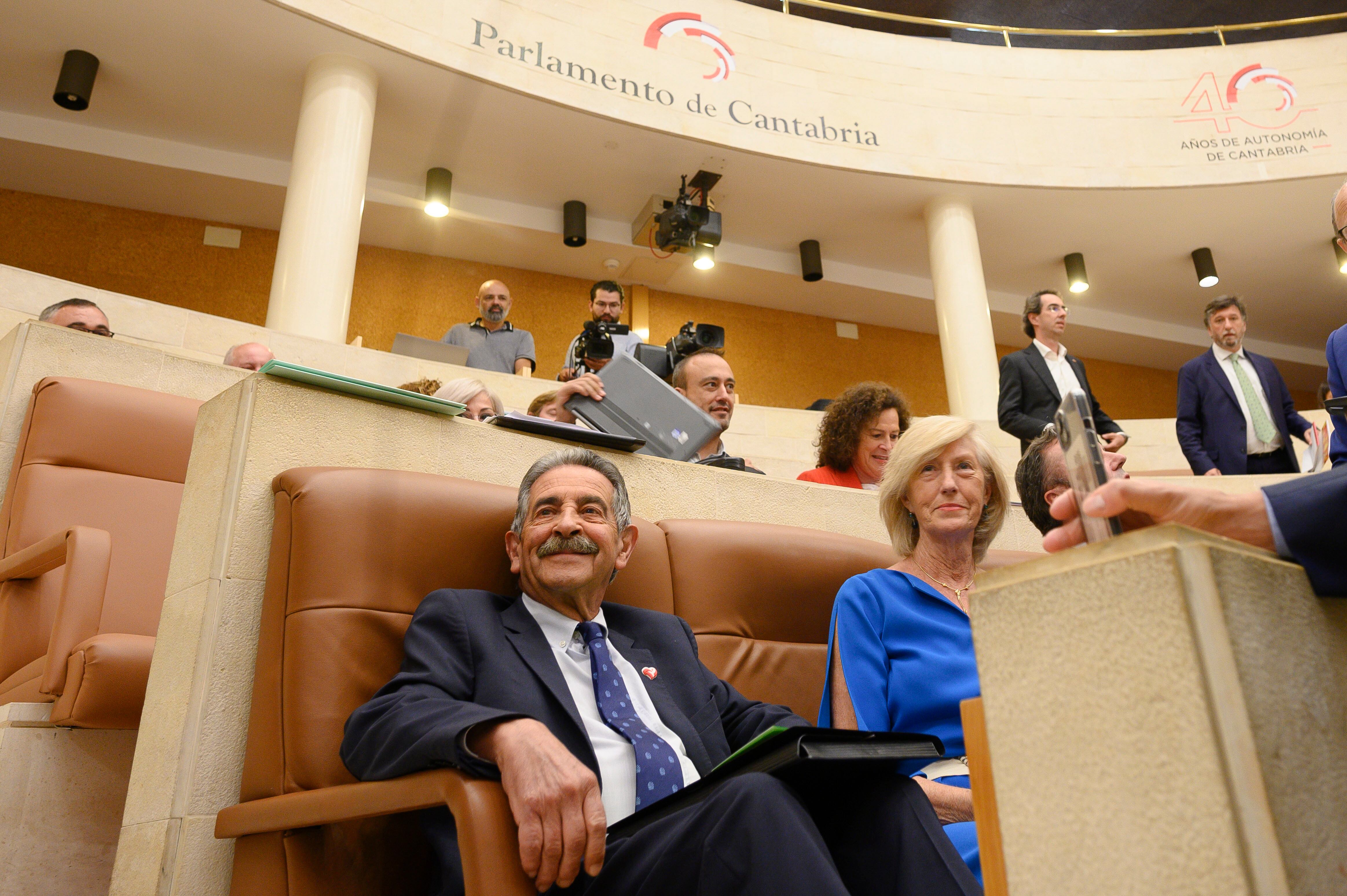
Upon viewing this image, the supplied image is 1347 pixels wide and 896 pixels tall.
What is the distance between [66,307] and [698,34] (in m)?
4.38

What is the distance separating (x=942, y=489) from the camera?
→ 1785 millimetres

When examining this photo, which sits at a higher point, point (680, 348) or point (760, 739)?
point (680, 348)

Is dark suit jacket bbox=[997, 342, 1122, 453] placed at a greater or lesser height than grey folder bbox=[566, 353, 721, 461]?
greater

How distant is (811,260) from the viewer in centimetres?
730

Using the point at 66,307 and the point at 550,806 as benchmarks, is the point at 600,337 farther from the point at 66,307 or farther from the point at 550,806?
the point at 550,806

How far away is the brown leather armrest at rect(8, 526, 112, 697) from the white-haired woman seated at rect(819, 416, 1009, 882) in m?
1.22

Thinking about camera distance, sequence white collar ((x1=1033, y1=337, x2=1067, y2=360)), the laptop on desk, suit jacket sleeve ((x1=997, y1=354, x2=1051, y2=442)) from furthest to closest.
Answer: the laptop on desk
white collar ((x1=1033, y1=337, x2=1067, y2=360))
suit jacket sleeve ((x1=997, y1=354, x2=1051, y2=442))

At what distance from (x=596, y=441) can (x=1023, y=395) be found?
98.6 inches

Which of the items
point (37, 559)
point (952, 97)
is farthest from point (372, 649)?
point (952, 97)

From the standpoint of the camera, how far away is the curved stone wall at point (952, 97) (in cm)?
593

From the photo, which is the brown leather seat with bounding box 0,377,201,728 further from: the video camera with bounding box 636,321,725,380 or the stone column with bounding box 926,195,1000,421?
the stone column with bounding box 926,195,1000,421

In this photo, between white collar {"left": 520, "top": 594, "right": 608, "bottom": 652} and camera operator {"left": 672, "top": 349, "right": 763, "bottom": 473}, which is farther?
camera operator {"left": 672, "top": 349, "right": 763, "bottom": 473}

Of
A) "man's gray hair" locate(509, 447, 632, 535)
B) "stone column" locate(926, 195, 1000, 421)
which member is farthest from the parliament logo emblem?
"man's gray hair" locate(509, 447, 632, 535)

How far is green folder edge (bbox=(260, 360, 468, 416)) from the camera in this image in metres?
1.61
